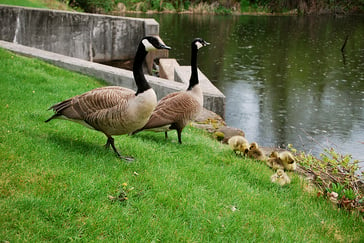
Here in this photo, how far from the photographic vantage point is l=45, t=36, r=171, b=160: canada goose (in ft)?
16.9

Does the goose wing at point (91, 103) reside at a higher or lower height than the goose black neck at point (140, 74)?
lower

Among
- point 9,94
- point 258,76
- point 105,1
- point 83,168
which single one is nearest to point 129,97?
point 83,168

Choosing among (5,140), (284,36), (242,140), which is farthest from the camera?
(284,36)

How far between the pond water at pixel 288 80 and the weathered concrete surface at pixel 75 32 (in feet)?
14.4

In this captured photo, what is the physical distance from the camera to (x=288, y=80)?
19734 mm

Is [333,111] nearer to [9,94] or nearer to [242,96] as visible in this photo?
[242,96]

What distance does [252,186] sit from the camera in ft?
18.6

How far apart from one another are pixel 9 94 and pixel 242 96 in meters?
10.7

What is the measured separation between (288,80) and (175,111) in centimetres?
1408

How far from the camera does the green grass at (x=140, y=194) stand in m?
3.91

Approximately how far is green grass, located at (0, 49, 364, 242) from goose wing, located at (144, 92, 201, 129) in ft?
1.23

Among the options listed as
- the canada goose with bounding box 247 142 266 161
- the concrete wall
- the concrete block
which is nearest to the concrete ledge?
the concrete block

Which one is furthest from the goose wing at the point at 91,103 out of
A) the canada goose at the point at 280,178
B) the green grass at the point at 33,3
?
the green grass at the point at 33,3

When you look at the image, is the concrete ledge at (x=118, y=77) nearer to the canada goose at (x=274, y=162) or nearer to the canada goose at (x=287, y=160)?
the canada goose at (x=274, y=162)
